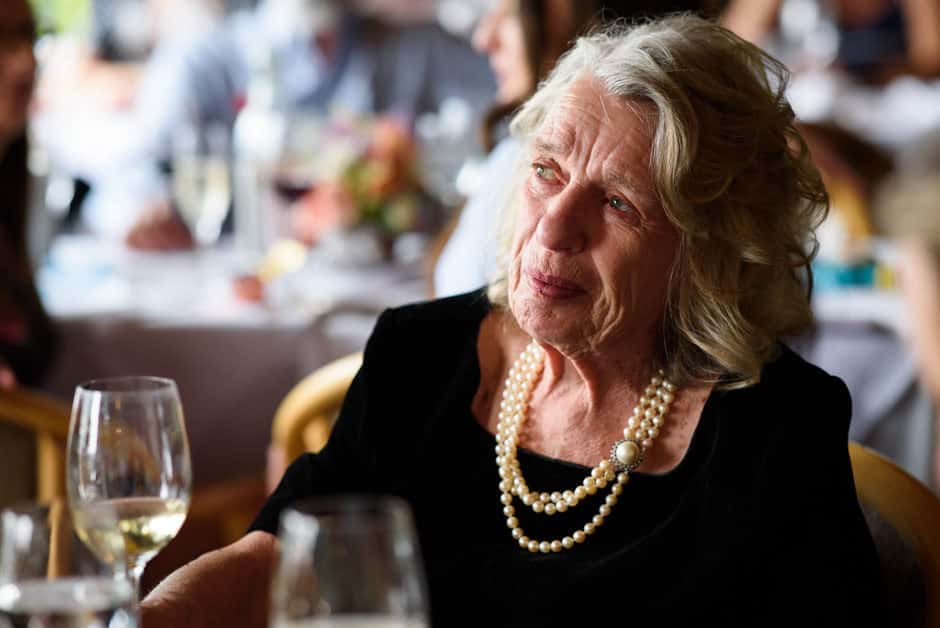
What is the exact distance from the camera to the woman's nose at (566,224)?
4.58 ft

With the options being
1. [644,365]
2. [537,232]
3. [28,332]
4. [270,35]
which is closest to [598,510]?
[644,365]

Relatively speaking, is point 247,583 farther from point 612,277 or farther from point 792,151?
point 792,151

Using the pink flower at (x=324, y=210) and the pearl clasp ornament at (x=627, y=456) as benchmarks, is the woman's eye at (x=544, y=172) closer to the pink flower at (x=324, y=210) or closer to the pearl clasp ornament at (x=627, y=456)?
the pearl clasp ornament at (x=627, y=456)

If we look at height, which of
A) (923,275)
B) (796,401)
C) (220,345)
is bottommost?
(220,345)

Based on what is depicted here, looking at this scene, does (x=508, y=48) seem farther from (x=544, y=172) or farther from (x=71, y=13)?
(x=71, y=13)

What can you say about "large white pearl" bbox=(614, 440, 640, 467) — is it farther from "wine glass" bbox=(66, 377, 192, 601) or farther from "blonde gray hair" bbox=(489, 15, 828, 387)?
"wine glass" bbox=(66, 377, 192, 601)

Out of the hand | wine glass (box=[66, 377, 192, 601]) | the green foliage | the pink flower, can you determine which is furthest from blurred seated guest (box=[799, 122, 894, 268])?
the green foliage

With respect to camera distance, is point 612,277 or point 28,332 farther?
point 28,332

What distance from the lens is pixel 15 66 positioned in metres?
3.04

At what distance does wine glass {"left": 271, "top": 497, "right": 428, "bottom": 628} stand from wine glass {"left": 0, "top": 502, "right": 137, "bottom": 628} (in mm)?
137

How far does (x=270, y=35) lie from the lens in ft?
19.3

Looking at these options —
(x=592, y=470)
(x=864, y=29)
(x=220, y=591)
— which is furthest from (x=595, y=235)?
(x=864, y=29)

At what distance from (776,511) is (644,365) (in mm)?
256

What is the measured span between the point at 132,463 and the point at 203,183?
2.16 m
